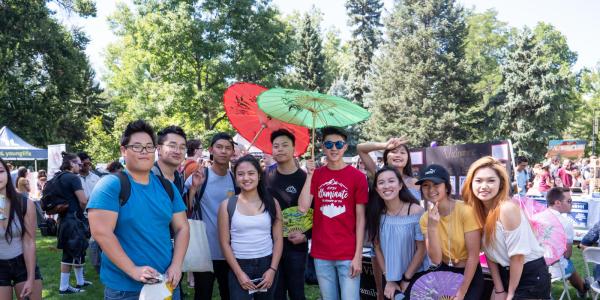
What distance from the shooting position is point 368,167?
14.2 feet

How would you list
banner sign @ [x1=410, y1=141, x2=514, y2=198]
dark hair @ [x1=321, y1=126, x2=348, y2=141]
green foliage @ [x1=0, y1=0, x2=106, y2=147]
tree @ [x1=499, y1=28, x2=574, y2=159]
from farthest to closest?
tree @ [x1=499, y1=28, x2=574, y2=159] → green foliage @ [x1=0, y1=0, x2=106, y2=147] → banner sign @ [x1=410, y1=141, x2=514, y2=198] → dark hair @ [x1=321, y1=126, x2=348, y2=141]

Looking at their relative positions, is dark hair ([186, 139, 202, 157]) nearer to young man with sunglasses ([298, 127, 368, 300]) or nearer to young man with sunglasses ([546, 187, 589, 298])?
young man with sunglasses ([298, 127, 368, 300])

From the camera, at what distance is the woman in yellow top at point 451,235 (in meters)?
3.22

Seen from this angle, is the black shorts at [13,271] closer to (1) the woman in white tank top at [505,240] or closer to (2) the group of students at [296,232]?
(2) the group of students at [296,232]

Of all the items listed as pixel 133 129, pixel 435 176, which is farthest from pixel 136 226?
pixel 435 176

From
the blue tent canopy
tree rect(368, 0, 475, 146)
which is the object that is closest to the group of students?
the blue tent canopy

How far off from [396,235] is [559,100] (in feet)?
103

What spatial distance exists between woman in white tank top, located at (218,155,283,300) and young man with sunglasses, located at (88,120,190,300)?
74 cm

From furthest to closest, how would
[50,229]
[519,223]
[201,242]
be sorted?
1. [50,229]
2. [201,242]
3. [519,223]

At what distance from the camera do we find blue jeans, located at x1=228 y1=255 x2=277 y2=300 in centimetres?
357

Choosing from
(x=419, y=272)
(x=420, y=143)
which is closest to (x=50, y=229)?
(x=419, y=272)

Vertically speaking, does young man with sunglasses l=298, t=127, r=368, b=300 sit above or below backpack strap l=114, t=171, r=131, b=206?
below

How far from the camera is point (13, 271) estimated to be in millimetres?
3557

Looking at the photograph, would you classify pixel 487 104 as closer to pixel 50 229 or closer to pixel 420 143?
pixel 420 143
